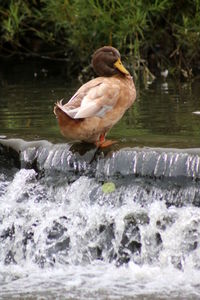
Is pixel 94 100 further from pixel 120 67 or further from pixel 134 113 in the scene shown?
pixel 134 113

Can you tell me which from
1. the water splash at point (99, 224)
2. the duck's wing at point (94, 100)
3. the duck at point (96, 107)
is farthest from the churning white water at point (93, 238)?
the duck's wing at point (94, 100)

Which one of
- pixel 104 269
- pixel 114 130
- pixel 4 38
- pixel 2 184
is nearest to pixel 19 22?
pixel 4 38

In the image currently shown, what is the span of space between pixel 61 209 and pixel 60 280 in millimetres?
961

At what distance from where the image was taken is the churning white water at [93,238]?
6457mm

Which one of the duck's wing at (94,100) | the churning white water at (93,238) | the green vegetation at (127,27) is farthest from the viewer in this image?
the green vegetation at (127,27)

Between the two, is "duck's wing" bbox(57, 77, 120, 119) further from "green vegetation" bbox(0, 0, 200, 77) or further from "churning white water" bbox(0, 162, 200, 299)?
"green vegetation" bbox(0, 0, 200, 77)

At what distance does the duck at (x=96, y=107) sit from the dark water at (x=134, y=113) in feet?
1.67

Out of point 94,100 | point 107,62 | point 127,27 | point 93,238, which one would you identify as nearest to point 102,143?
point 94,100

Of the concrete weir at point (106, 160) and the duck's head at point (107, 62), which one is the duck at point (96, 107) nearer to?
the duck's head at point (107, 62)

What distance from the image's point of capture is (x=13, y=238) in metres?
7.48

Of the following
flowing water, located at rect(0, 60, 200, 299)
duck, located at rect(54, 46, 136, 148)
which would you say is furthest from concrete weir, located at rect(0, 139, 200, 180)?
duck, located at rect(54, 46, 136, 148)

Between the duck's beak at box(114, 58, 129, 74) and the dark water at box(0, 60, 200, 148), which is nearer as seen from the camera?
the duck's beak at box(114, 58, 129, 74)

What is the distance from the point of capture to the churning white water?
646 centimetres

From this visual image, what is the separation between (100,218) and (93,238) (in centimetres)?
17
